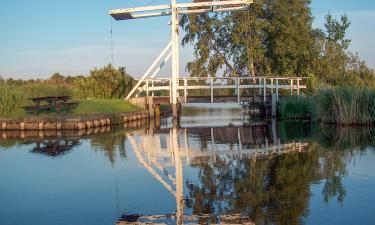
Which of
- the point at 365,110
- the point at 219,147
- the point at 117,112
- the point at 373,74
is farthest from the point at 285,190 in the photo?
the point at 373,74

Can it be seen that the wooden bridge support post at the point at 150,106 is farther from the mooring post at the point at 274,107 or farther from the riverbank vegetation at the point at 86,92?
the mooring post at the point at 274,107

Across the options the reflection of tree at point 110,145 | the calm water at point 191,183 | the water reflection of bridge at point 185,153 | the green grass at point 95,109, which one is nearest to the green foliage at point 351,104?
the water reflection of bridge at point 185,153

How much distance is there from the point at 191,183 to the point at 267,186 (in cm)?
137

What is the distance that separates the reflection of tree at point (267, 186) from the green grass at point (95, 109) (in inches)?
554

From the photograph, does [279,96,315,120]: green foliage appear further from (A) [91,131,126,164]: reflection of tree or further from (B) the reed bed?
(B) the reed bed

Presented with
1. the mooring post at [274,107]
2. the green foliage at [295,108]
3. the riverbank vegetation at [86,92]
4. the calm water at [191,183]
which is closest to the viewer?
the calm water at [191,183]

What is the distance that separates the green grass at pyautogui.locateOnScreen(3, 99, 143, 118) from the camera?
22636 millimetres

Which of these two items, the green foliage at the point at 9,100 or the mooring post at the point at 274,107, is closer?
the green foliage at the point at 9,100

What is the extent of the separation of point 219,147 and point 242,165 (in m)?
3.82

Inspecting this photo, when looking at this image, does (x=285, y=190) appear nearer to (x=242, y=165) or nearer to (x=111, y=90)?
(x=242, y=165)

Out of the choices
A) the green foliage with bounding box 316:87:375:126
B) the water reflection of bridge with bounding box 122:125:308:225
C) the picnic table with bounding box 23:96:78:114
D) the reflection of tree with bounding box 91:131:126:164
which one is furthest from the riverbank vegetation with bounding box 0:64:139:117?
the green foliage with bounding box 316:87:375:126

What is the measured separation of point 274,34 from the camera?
36125mm

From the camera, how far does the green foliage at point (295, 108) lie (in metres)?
27.1

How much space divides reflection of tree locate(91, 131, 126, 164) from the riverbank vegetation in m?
6.57
